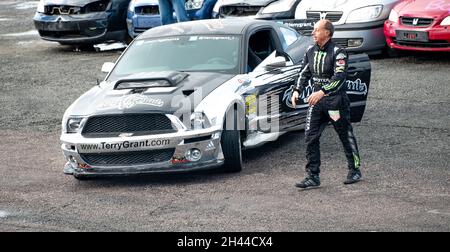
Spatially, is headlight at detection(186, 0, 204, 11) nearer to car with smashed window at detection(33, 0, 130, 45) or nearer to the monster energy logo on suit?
car with smashed window at detection(33, 0, 130, 45)

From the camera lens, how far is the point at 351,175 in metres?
9.79

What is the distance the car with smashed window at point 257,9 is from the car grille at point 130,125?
308 inches

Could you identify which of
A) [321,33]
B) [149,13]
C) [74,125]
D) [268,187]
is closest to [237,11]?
[149,13]

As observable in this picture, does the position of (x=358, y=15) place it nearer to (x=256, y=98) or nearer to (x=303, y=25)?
(x=303, y=25)

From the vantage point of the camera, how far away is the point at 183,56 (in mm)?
11383

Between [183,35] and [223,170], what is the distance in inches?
76.1

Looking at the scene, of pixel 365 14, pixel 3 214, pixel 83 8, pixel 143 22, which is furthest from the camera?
pixel 83 8

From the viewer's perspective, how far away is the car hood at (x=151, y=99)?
33.0ft

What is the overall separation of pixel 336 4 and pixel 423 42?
166 cm

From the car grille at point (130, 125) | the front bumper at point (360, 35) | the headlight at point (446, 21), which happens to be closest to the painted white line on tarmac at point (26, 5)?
the front bumper at point (360, 35)

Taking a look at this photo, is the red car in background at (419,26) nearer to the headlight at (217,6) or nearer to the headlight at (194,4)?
the headlight at (217,6)

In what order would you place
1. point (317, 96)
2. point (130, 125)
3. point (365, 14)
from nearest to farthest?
1. point (317, 96)
2. point (130, 125)
3. point (365, 14)

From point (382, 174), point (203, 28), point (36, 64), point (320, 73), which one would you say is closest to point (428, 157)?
point (382, 174)

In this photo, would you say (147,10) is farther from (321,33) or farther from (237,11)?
(321,33)
